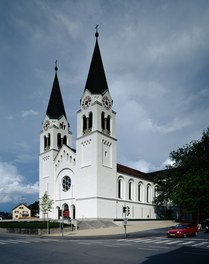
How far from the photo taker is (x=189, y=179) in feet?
157

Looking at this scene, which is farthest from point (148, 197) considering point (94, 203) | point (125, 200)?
point (94, 203)

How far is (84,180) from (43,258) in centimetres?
3817

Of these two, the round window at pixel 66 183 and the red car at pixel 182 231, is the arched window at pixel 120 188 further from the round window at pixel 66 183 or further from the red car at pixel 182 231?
the red car at pixel 182 231

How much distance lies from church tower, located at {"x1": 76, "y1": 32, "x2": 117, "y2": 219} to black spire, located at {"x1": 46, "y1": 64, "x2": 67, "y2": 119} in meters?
9.49

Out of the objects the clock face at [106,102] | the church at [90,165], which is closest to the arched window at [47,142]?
the church at [90,165]

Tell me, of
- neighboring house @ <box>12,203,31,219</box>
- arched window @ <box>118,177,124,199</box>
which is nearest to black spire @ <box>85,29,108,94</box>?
arched window @ <box>118,177,124,199</box>

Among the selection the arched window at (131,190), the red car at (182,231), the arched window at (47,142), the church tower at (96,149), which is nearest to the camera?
the red car at (182,231)

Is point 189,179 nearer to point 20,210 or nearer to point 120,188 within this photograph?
point 120,188

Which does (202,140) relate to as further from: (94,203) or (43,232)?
(43,232)

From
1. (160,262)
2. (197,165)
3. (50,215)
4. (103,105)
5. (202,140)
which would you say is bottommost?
(50,215)

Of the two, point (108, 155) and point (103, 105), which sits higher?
point (103, 105)

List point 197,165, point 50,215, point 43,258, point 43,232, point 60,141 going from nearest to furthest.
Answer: point 43,258 → point 43,232 → point 197,165 → point 50,215 → point 60,141

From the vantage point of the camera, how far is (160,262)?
13.5 meters

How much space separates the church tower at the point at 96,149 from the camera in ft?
167
